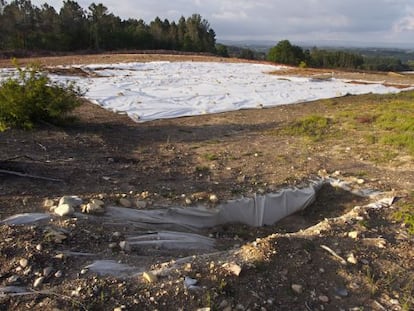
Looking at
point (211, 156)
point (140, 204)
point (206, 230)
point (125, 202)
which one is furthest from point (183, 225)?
point (211, 156)

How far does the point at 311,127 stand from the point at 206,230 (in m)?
4.16

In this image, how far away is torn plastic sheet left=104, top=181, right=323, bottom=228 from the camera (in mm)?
3602

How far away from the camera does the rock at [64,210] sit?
129 inches

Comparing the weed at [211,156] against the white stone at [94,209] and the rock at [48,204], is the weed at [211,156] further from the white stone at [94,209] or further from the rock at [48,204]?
the rock at [48,204]

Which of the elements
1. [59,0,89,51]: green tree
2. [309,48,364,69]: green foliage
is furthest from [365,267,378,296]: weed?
[309,48,364,69]: green foliage

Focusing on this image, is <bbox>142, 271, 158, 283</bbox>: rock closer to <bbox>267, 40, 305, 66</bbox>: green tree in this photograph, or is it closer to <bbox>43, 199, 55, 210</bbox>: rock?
<bbox>43, 199, 55, 210</bbox>: rock

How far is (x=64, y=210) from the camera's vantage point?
3.28 metres

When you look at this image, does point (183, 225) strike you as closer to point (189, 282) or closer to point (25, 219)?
point (189, 282)

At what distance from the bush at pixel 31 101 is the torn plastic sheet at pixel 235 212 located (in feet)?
10.8

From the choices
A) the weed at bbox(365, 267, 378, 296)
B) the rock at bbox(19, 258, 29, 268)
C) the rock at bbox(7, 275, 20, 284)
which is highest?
the rock at bbox(19, 258, 29, 268)

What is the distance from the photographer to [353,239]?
3396 millimetres

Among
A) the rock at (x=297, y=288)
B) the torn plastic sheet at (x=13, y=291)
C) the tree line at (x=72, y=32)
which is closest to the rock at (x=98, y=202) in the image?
the torn plastic sheet at (x=13, y=291)

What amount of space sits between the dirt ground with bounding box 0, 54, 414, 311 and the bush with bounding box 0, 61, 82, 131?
0.24m

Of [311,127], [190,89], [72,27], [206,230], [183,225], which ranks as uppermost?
[72,27]
